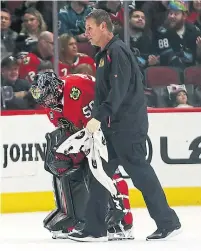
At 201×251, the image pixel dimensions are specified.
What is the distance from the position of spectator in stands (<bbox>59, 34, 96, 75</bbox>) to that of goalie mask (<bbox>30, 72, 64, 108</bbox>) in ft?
7.99

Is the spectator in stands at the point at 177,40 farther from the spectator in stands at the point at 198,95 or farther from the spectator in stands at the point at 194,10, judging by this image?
the spectator in stands at the point at 198,95

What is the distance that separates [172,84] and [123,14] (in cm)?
66

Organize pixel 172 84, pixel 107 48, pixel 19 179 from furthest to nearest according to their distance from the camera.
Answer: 1. pixel 172 84
2. pixel 19 179
3. pixel 107 48

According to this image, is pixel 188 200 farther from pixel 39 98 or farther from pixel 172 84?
pixel 39 98

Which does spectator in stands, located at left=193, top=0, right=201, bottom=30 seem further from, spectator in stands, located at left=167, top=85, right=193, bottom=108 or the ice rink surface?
the ice rink surface

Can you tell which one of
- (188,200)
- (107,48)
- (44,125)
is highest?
(107,48)

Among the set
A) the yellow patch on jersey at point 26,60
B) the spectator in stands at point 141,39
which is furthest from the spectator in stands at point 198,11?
the yellow patch on jersey at point 26,60

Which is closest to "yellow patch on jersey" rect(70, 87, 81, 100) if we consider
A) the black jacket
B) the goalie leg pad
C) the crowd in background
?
the black jacket

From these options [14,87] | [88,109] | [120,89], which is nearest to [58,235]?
Result: [88,109]

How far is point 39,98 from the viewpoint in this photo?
4742mm

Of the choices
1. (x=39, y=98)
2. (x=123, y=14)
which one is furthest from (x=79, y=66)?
(x=39, y=98)

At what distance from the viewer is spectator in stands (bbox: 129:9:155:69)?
281 inches

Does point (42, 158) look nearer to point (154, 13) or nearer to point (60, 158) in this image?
point (154, 13)

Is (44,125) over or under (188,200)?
over
